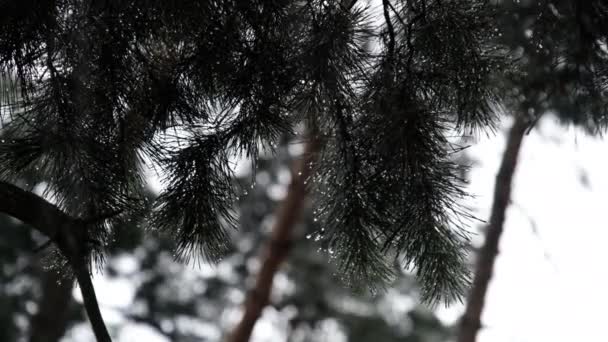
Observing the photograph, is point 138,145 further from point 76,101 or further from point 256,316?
point 256,316

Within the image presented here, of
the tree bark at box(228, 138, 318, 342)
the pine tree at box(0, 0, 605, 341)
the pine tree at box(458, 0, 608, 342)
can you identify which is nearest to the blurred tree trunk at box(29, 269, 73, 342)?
the tree bark at box(228, 138, 318, 342)

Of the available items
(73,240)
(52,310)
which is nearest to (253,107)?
(73,240)

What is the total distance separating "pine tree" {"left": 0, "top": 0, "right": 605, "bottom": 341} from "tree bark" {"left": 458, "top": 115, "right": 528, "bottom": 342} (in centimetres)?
349

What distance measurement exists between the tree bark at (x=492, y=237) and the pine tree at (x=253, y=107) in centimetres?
349

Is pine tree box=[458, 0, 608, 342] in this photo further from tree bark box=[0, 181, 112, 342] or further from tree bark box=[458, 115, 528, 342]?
tree bark box=[458, 115, 528, 342]

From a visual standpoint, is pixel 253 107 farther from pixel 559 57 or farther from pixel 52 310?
pixel 52 310

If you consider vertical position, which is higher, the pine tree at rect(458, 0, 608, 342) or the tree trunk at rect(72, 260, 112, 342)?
the pine tree at rect(458, 0, 608, 342)

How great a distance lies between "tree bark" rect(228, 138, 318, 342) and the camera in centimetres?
637

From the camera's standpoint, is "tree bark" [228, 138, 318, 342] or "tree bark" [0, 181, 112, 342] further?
"tree bark" [228, 138, 318, 342]

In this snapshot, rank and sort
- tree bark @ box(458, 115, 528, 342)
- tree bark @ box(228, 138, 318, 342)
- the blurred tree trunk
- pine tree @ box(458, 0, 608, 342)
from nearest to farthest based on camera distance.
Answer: pine tree @ box(458, 0, 608, 342) → tree bark @ box(458, 115, 528, 342) → tree bark @ box(228, 138, 318, 342) → the blurred tree trunk

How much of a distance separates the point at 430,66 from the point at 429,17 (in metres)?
0.14

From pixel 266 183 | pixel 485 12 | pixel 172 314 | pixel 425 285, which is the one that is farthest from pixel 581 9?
pixel 172 314

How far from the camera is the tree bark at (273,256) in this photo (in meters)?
6.37

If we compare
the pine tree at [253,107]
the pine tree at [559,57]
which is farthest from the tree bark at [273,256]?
the pine tree at [559,57]
